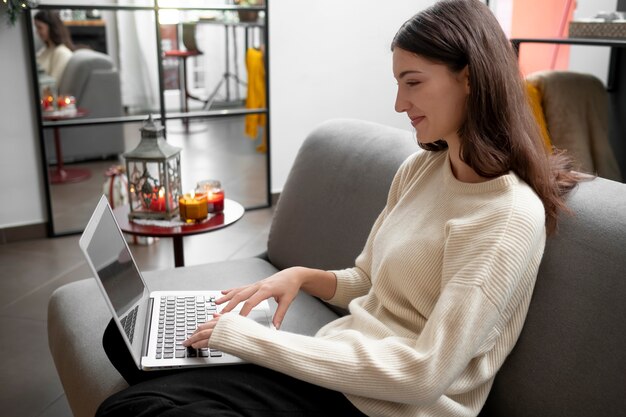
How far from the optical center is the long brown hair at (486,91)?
1.15 metres

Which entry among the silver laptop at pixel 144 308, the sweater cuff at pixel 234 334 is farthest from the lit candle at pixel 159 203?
the sweater cuff at pixel 234 334

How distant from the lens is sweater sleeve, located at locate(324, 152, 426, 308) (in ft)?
4.84

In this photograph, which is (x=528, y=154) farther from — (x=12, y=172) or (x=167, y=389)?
(x=12, y=172)

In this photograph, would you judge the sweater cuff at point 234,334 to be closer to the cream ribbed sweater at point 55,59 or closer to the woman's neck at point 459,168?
the woman's neck at point 459,168

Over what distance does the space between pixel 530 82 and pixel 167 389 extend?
2.23 m

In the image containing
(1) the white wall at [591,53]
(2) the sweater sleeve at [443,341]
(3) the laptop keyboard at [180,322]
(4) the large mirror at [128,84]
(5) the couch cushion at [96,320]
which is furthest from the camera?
(1) the white wall at [591,53]

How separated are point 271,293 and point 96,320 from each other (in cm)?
55

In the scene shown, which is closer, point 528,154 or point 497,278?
point 497,278

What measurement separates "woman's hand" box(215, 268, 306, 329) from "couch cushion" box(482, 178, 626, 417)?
0.44 meters

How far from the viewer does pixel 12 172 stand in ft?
10.9

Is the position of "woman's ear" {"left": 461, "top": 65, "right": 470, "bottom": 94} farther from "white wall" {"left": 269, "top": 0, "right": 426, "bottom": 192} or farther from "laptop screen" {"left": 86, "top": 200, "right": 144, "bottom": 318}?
"white wall" {"left": 269, "top": 0, "right": 426, "bottom": 192}

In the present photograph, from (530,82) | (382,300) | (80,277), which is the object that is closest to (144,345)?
(382,300)

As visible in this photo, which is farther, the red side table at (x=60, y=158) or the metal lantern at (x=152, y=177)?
the red side table at (x=60, y=158)

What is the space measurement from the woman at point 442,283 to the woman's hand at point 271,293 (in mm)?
126
